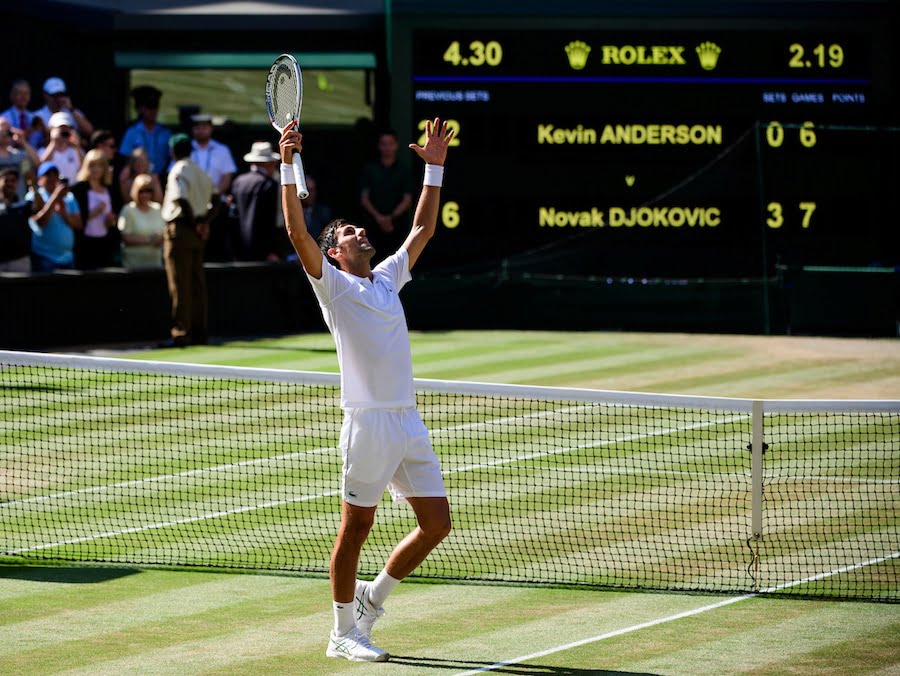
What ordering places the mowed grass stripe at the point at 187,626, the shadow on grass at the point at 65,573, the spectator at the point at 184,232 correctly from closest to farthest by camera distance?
the mowed grass stripe at the point at 187,626
the shadow on grass at the point at 65,573
the spectator at the point at 184,232

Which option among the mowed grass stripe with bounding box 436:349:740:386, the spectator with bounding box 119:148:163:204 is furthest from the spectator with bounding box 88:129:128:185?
the mowed grass stripe with bounding box 436:349:740:386

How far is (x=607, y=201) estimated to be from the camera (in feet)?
67.7

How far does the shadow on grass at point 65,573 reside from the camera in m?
9.27

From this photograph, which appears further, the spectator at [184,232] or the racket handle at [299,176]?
the spectator at [184,232]

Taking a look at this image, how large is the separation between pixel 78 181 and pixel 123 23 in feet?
12.3

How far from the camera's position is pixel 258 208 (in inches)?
790

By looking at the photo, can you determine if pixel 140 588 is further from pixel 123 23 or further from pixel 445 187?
pixel 123 23

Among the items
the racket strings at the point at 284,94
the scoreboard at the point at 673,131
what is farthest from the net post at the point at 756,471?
the scoreboard at the point at 673,131

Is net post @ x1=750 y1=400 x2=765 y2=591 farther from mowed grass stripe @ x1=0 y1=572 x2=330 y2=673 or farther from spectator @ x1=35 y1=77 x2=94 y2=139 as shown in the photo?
spectator @ x1=35 y1=77 x2=94 y2=139

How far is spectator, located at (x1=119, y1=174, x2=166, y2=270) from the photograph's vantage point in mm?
18781

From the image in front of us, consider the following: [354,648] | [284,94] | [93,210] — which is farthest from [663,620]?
[93,210]

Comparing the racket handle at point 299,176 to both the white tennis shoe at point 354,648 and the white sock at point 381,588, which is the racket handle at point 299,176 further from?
the white tennis shoe at point 354,648

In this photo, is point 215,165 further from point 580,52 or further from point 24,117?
point 580,52

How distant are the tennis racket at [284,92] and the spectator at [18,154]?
9.63m
